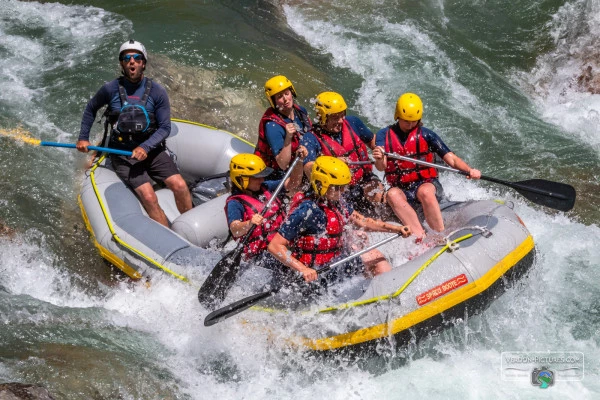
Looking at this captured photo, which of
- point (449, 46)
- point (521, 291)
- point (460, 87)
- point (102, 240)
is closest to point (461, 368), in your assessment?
point (521, 291)

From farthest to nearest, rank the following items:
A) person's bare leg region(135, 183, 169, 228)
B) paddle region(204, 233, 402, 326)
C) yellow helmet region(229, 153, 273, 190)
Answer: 1. person's bare leg region(135, 183, 169, 228)
2. yellow helmet region(229, 153, 273, 190)
3. paddle region(204, 233, 402, 326)

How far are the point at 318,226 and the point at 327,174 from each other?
40cm

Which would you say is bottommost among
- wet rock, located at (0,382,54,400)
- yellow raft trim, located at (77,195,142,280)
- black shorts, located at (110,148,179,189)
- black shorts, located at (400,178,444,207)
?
yellow raft trim, located at (77,195,142,280)

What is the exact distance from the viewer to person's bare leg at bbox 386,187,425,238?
6.29 metres

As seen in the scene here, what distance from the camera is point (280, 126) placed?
20.5ft

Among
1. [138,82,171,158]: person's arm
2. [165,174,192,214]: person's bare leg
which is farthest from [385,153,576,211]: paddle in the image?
[138,82,171,158]: person's arm

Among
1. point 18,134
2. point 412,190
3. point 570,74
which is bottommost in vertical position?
point 18,134

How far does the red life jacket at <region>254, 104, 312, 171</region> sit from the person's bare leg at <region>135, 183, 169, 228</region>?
3.54ft

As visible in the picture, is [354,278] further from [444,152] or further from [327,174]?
[444,152]

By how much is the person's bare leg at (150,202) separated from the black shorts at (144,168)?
0.06 meters

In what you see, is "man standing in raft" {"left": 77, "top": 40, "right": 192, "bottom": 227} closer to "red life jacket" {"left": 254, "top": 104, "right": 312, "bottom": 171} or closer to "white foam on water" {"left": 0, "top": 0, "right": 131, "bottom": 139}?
"red life jacket" {"left": 254, "top": 104, "right": 312, "bottom": 171}

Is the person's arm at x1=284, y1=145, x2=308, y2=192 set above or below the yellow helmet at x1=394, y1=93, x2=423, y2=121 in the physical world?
below

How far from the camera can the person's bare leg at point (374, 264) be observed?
19.6 feet

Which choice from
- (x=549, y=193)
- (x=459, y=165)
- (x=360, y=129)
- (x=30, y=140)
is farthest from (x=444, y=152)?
(x=30, y=140)
